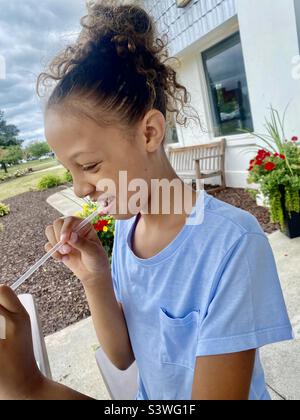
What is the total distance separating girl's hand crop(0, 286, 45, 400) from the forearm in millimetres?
305

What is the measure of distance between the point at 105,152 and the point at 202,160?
4355mm

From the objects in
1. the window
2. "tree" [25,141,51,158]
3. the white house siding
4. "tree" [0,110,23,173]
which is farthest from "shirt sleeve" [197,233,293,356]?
the window

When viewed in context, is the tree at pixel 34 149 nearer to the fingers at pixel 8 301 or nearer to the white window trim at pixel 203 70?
the fingers at pixel 8 301

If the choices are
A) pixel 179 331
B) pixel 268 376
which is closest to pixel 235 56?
pixel 268 376

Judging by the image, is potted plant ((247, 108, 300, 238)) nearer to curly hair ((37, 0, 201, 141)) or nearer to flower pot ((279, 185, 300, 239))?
flower pot ((279, 185, 300, 239))

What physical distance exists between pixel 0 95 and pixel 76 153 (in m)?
1.52

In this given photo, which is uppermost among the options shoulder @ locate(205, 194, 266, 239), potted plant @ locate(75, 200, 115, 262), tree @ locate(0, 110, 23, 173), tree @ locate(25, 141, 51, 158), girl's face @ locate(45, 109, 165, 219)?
tree @ locate(0, 110, 23, 173)

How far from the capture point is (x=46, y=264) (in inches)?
127

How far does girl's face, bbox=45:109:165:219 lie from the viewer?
600 mm

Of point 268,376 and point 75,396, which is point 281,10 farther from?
point 75,396

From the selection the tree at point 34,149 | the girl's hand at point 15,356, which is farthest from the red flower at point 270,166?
the girl's hand at point 15,356

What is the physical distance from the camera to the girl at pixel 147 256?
0.53 metres

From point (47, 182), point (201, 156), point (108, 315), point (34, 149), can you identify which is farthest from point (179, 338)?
point (47, 182)

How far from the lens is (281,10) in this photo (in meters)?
2.68
